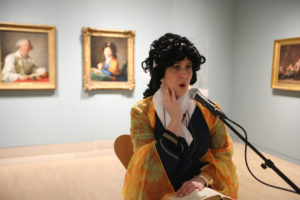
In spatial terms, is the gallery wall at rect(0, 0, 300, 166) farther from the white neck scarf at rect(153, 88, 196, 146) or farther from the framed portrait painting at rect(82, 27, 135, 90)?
the white neck scarf at rect(153, 88, 196, 146)

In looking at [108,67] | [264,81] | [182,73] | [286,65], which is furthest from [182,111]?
[264,81]

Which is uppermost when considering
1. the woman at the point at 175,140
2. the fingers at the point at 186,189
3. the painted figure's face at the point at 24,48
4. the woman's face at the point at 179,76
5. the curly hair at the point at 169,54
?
the painted figure's face at the point at 24,48

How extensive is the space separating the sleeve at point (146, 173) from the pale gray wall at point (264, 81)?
10.0 feet

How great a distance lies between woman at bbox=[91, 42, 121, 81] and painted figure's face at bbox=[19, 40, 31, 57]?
961mm

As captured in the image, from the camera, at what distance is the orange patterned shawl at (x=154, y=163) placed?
1392 mm

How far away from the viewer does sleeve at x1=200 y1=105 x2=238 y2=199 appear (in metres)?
1.51

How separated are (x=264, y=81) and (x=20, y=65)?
12.4 feet

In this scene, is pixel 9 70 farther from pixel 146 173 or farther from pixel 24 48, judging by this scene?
pixel 146 173

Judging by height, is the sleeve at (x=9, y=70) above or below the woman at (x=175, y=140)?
above

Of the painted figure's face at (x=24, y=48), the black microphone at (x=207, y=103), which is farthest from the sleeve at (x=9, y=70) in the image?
the black microphone at (x=207, y=103)

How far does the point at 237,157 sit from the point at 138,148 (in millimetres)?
3017

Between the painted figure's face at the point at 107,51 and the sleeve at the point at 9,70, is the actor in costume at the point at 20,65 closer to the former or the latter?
the sleeve at the point at 9,70

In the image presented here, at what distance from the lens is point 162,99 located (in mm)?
1518

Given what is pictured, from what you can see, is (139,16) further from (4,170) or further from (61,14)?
(4,170)
